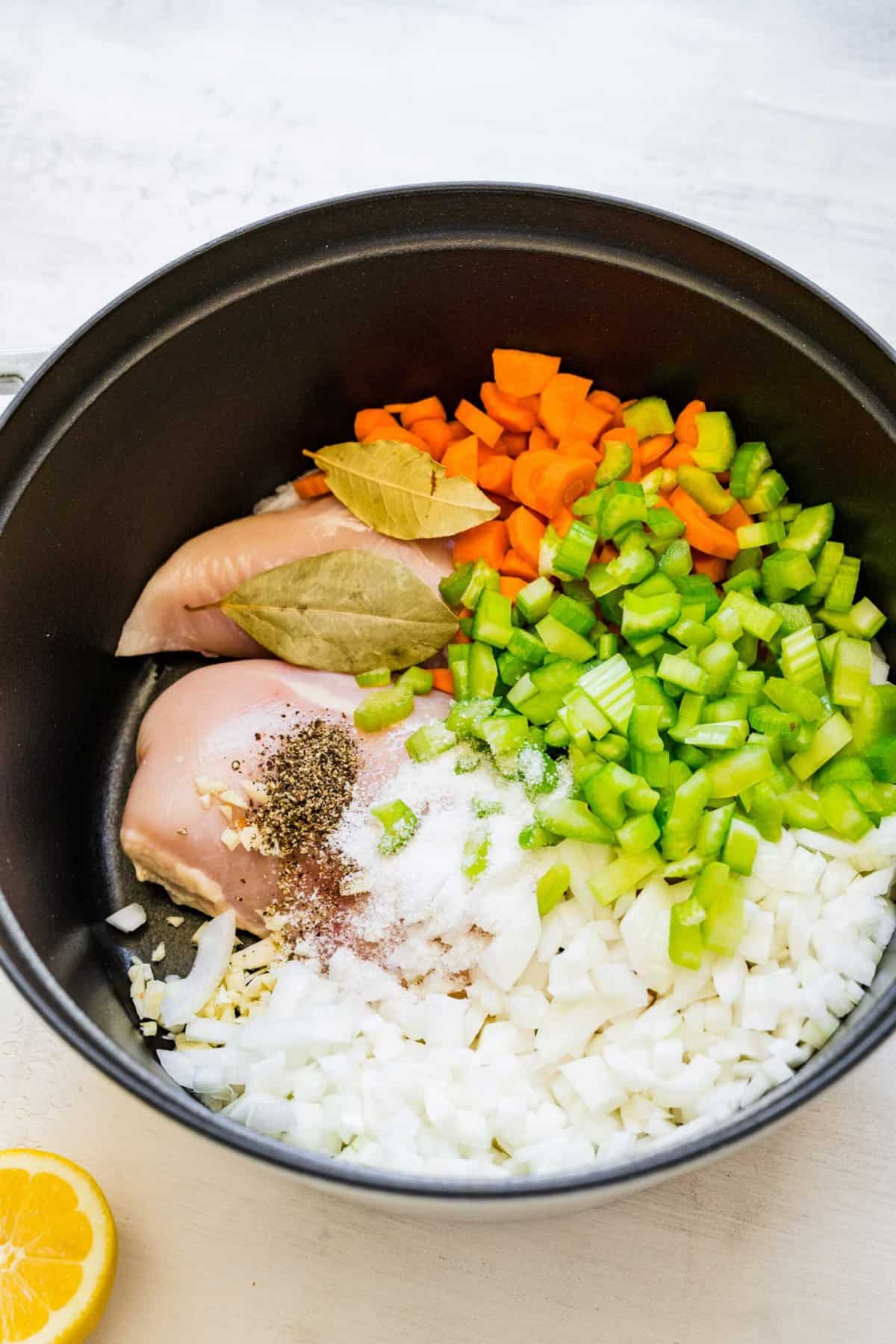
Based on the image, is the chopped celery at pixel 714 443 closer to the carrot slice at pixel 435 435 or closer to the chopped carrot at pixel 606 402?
the chopped carrot at pixel 606 402

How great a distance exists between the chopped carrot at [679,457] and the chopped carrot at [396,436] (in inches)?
16.0

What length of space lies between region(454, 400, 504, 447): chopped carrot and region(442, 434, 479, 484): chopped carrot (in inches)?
0.8

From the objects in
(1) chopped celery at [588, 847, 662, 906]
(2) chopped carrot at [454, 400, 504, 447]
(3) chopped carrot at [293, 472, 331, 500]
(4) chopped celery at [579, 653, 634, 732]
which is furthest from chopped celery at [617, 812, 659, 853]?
(3) chopped carrot at [293, 472, 331, 500]

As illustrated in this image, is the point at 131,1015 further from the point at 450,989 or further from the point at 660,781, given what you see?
the point at 660,781

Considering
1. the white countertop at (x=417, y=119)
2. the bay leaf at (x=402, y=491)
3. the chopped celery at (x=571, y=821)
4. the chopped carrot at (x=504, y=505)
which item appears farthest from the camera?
the white countertop at (x=417, y=119)

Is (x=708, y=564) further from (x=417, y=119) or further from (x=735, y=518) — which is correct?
(x=417, y=119)

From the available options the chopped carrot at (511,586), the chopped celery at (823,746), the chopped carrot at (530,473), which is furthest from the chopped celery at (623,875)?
the chopped carrot at (530,473)

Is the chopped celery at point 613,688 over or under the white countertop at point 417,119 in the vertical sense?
under

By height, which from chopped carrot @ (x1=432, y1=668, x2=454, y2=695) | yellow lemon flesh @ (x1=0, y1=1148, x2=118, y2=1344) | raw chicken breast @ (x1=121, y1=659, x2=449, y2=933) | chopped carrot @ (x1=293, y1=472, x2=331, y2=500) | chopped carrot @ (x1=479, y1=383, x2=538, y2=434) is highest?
chopped carrot @ (x1=479, y1=383, x2=538, y2=434)

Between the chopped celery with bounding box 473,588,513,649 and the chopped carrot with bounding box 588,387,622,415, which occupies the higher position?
the chopped carrot with bounding box 588,387,622,415

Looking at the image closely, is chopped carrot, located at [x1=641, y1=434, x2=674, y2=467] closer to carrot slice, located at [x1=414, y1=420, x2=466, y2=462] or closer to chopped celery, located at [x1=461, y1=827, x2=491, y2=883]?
carrot slice, located at [x1=414, y1=420, x2=466, y2=462]

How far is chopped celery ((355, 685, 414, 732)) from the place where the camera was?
5.74ft

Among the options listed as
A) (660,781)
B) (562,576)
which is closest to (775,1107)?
(660,781)

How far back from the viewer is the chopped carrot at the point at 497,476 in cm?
189
